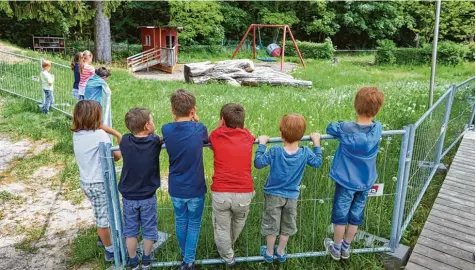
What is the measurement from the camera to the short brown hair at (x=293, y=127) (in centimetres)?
310

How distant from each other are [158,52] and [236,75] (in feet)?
28.3

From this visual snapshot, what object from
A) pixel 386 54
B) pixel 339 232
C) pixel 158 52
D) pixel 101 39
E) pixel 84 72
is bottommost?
pixel 339 232

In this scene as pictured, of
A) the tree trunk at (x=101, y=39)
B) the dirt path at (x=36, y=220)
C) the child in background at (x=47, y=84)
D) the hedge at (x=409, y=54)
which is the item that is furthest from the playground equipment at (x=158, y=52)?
the dirt path at (x=36, y=220)

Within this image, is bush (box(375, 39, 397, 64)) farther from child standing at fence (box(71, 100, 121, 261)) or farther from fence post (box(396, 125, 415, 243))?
child standing at fence (box(71, 100, 121, 261))

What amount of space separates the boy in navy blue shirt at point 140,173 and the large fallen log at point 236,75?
486 inches

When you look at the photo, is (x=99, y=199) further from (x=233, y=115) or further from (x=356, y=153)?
(x=356, y=153)

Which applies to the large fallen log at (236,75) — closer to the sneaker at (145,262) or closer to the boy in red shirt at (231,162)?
the sneaker at (145,262)

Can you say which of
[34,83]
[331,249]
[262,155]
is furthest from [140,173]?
[34,83]

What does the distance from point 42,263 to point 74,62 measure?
15.8 feet

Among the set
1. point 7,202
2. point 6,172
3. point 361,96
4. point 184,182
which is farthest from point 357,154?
point 6,172

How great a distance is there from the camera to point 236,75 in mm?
16109

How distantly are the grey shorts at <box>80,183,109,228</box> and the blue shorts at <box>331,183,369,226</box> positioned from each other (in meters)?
2.09

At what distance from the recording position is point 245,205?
326cm

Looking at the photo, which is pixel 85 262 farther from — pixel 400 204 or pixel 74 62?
pixel 74 62
